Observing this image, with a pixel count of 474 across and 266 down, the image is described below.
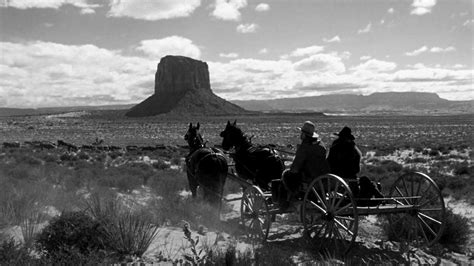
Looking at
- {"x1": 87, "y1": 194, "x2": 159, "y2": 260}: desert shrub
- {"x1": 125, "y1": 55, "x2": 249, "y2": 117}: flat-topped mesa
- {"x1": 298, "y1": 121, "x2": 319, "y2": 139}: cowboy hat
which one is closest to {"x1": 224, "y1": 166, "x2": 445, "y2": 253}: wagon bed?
{"x1": 298, "y1": 121, "x2": 319, "y2": 139}: cowboy hat

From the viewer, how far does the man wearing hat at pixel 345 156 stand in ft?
19.9

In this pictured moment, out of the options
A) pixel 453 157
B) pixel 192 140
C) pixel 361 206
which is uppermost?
pixel 192 140

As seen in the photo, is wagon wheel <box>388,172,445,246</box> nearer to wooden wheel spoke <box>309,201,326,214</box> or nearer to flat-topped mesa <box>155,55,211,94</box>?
wooden wheel spoke <box>309,201,326,214</box>

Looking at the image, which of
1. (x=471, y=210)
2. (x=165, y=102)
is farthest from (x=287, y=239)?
(x=165, y=102)

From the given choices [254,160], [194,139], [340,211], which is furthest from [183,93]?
[340,211]

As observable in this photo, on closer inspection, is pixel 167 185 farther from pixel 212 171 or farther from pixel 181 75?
pixel 181 75

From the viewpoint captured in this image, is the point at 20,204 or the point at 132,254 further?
the point at 20,204

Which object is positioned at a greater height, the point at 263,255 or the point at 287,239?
the point at 263,255

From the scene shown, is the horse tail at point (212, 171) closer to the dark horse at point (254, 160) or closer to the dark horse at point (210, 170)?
the dark horse at point (210, 170)

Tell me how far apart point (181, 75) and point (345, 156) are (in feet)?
514

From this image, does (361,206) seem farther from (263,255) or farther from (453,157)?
(453,157)

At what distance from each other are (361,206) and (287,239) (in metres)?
1.50

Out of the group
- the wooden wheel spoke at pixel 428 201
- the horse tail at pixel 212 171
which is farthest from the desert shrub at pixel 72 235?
the wooden wheel spoke at pixel 428 201

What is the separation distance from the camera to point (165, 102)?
148 m
